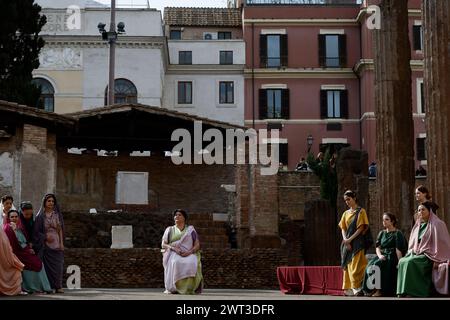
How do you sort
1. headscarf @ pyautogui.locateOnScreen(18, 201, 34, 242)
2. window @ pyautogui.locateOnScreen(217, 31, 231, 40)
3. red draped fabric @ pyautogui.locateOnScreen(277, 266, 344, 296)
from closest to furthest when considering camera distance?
headscarf @ pyautogui.locateOnScreen(18, 201, 34, 242)
red draped fabric @ pyautogui.locateOnScreen(277, 266, 344, 296)
window @ pyautogui.locateOnScreen(217, 31, 231, 40)

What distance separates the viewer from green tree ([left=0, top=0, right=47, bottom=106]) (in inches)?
1481

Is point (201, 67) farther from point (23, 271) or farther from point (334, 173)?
point (23, 271)

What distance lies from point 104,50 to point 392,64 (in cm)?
3390

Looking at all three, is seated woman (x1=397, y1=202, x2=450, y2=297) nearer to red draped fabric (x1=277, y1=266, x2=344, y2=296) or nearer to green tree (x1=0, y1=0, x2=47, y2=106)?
red draped fabric (x1=277, y1=266, x2=344, y2=296)

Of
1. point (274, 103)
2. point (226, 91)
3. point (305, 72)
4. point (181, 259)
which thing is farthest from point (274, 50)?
point (181, 259)

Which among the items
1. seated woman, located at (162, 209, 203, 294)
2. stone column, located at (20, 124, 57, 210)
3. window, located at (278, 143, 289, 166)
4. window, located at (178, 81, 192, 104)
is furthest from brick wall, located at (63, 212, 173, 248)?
window, located at (178, 81, 192, 104)

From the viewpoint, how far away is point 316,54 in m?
57.7

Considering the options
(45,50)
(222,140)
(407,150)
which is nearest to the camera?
(407,150)

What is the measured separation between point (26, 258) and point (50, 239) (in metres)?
0.81

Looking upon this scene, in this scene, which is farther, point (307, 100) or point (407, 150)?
point (307, 100)

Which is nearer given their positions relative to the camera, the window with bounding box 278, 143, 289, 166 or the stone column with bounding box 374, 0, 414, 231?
the stone column with bounding box 374, 0, 414, 231

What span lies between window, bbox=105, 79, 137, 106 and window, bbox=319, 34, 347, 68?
12.0 metres

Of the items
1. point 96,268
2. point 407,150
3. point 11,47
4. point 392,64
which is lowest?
point 96,268

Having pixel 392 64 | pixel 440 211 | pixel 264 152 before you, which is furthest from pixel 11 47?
pixel 440 211
